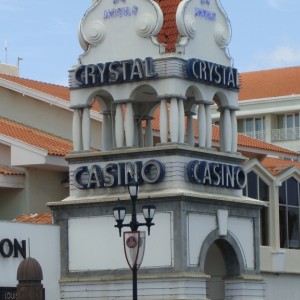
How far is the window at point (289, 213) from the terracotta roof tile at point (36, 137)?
30.6 ft

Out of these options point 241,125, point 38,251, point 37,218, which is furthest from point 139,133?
point 241,125

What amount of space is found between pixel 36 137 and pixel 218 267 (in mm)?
10010

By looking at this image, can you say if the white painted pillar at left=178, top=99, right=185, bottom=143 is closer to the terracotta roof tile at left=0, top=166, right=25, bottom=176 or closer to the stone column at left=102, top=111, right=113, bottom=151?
the stone column at left=102, top=111, right=113, bottom=151

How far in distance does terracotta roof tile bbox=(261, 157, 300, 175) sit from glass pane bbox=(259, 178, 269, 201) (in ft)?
2.23

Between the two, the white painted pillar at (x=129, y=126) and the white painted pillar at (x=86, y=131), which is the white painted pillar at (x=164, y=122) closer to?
the white painted pillar at (x=129, y=126)

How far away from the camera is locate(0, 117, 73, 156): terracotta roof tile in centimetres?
5838

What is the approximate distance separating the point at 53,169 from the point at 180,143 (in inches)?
333

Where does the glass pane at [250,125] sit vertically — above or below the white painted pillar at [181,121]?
above

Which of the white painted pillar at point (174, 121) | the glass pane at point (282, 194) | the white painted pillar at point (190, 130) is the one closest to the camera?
the white painted pillar at point (174, 121)

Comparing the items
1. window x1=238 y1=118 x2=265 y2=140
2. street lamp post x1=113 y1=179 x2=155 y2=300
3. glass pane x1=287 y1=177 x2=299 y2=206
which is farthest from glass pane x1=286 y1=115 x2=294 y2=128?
street lamp post x1=113 y1=179 x2=155 y2=300

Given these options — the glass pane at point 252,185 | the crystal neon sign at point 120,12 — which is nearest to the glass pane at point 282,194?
the glass pane at point 252,185

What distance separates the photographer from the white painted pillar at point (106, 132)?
2157 inches

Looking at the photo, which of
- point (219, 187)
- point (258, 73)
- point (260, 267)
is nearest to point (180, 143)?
point (219, 187)

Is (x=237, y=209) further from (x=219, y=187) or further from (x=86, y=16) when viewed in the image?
(x=86, y=16)
